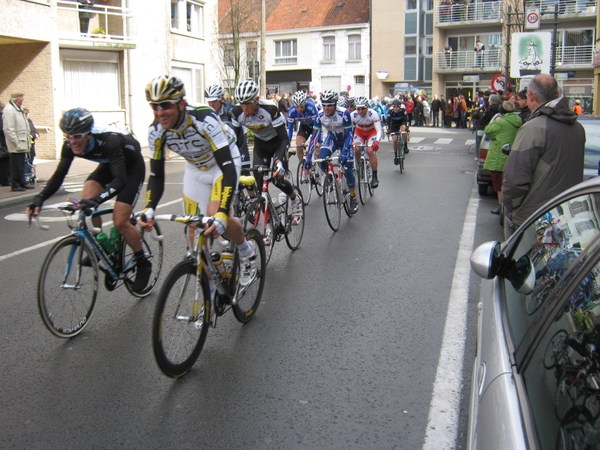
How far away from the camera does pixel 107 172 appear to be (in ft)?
19.4

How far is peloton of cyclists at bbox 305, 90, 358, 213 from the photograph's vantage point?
10.7 meters

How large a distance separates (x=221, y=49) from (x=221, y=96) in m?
34.3

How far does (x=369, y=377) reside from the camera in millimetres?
4473

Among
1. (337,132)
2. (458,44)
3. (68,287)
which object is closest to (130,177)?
(68,287)

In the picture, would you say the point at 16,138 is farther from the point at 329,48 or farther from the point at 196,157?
the point at 329,48

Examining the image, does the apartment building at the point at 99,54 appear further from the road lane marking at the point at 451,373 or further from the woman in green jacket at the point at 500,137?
the road lane marking at the point at 451,373

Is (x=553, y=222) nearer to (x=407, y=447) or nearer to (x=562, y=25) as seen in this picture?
(x=407, y=447)

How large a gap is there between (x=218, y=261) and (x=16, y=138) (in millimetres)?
10274

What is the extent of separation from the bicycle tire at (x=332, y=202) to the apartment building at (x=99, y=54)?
14532 millimetres

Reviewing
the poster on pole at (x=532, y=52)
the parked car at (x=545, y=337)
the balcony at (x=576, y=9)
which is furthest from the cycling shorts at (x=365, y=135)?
the balcony at (x=576, y=9)

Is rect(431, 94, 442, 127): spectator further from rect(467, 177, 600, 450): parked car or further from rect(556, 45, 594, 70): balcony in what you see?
rect(467, 177, 600, 450): parked car

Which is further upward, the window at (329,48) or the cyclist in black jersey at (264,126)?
the window at (329,48)

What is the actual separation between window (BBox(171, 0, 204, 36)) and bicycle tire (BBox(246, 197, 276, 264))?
24834mm

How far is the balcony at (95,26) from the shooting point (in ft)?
78.2
